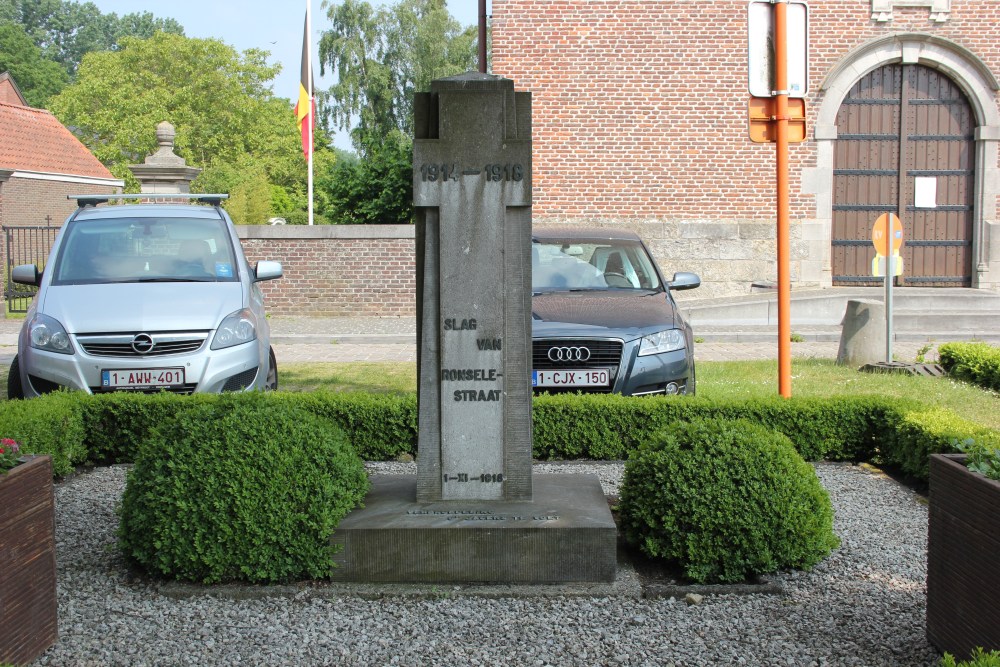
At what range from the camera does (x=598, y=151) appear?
1880cm

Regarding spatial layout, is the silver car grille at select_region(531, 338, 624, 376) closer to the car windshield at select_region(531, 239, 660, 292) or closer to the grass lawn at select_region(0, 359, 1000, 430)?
the car windshield at select_region(531, 239, 660, 292)

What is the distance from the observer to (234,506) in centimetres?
443

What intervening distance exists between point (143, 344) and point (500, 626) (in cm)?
473

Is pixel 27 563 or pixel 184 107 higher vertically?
pixel 184 107

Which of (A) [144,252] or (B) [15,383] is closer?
(B) [15,383]

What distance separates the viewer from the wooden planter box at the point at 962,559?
328 cm

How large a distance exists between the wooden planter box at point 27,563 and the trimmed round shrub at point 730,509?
2.50 meters

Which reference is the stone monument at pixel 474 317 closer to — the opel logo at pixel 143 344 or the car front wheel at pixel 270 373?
the opel logo at pixel 143 344

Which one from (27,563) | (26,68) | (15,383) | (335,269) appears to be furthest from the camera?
(26,68)

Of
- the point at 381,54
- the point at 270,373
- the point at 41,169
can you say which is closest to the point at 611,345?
the point at 270,373

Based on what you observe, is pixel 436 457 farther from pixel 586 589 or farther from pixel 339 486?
pixel 586 589

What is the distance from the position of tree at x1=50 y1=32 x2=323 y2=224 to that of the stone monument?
50074 millimetres

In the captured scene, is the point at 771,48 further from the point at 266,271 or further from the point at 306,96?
the point at 306,96

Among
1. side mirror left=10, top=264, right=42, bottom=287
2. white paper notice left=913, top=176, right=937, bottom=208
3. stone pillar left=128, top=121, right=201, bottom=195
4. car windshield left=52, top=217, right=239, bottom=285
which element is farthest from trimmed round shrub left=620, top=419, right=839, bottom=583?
stone pillar left=128, top=121, right=201, bottom=195
